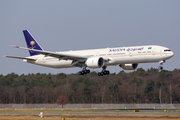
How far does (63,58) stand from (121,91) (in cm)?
4218

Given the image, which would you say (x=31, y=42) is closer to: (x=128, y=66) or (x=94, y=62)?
(x=94, y=62)

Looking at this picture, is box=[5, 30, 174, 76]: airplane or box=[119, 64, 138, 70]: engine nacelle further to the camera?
box=[119, 64, 138, 70]: engine nacelle

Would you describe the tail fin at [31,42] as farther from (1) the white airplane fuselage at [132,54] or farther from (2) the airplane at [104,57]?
(1) the white airplane fuselage at [132,54]

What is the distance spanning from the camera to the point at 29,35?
219 feet

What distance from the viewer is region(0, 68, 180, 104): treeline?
3647 inches

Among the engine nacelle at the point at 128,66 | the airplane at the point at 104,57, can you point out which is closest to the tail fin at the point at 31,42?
the airplane at the point at 104,57

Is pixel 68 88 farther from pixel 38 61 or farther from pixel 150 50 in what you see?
pixel 150 50

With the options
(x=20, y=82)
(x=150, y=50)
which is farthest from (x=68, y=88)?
(x=150, y=50)

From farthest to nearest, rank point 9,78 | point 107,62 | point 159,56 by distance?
1. point 9,78
2. point 107,62
3. point 159,56

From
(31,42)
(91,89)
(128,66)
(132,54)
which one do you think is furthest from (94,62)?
(91,89)

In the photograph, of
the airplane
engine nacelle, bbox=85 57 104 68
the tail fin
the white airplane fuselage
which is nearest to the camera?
the white airplane fuselage

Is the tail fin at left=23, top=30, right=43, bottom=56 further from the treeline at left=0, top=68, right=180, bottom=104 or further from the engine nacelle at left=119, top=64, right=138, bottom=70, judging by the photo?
the treeline at left=0, top=68, right=180, bottom=104

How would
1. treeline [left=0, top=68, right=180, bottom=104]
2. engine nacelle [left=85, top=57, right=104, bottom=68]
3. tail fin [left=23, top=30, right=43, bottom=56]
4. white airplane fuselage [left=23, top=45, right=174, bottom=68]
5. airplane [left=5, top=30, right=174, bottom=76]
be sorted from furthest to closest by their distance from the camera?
treeline [left=0, top=68, right=180, bottom=104], tail fin [left=23, top=30, right=43, bottom=56], engine nacelle [left=85, top=57, right=104, bottom=68], airplane [left=5, top=30, right=174, bottom=76], white airplane fuselage [left=23, top=45, right=174, bottom=68]

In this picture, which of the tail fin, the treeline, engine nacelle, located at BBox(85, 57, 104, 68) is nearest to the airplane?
engine nacelle, located at BBox(85, 57, 104, 68)
